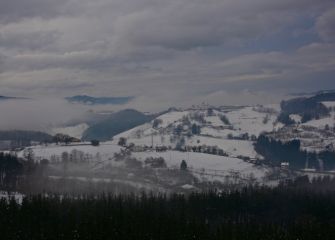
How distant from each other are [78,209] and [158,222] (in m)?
37.7

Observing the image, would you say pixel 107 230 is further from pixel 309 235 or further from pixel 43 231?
pixel 309 235

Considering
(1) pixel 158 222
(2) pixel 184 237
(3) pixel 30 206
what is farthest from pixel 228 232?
(3) pixel 30 206

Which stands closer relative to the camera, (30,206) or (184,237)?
(184,237)

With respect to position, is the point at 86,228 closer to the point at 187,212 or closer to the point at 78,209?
the point at 78,209

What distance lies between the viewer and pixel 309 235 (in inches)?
5379

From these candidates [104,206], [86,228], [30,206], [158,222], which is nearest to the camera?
[86,228]

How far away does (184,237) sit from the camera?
134 meters

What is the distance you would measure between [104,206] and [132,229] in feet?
136

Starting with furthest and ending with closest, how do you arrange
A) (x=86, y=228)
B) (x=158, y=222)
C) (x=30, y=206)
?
1. (x=30, y=206)
2. (x=158, y=222)
3. (x=86, y=228)

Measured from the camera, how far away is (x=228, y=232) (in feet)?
442

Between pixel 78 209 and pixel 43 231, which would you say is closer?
pixel 43 231

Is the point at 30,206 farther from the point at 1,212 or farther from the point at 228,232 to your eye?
the point at 228,232

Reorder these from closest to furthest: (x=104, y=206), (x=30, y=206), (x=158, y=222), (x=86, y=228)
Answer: (x=86, y=228) → (x=158, y=222) → (x=30, y=206) → (x=104, y=206)

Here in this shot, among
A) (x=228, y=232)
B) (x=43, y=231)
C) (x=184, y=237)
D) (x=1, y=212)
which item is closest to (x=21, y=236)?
(x=43, y=231)
